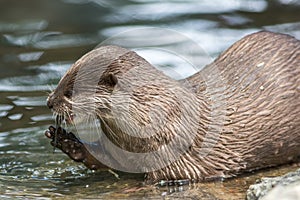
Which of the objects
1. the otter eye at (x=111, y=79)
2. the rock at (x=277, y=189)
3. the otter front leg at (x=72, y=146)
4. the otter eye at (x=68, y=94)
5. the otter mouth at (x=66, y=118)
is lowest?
the rock at (x=277, y=189)

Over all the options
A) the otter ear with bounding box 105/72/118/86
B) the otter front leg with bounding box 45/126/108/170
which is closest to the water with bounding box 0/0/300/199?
the otter front leg with bounding box 45/126/108/170

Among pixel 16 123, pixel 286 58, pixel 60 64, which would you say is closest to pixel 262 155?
pixel 286 58

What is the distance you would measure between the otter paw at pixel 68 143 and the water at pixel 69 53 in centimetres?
17

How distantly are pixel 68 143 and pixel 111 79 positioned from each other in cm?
60

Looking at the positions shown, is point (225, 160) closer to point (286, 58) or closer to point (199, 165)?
point (199, 165)

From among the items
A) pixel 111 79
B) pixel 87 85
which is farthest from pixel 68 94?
pixel 111 79

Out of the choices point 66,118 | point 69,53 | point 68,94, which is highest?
point 69,53

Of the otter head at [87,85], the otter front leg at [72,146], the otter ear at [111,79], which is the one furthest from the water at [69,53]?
the otter ear at [111,79]

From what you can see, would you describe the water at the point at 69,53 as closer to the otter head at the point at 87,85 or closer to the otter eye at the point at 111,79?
the otter head at the point at 87,85

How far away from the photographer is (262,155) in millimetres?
6105

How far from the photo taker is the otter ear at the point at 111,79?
19.1 feet

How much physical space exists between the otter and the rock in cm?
67

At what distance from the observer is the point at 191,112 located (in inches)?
237

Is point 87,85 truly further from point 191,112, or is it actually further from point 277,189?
point 277,189
